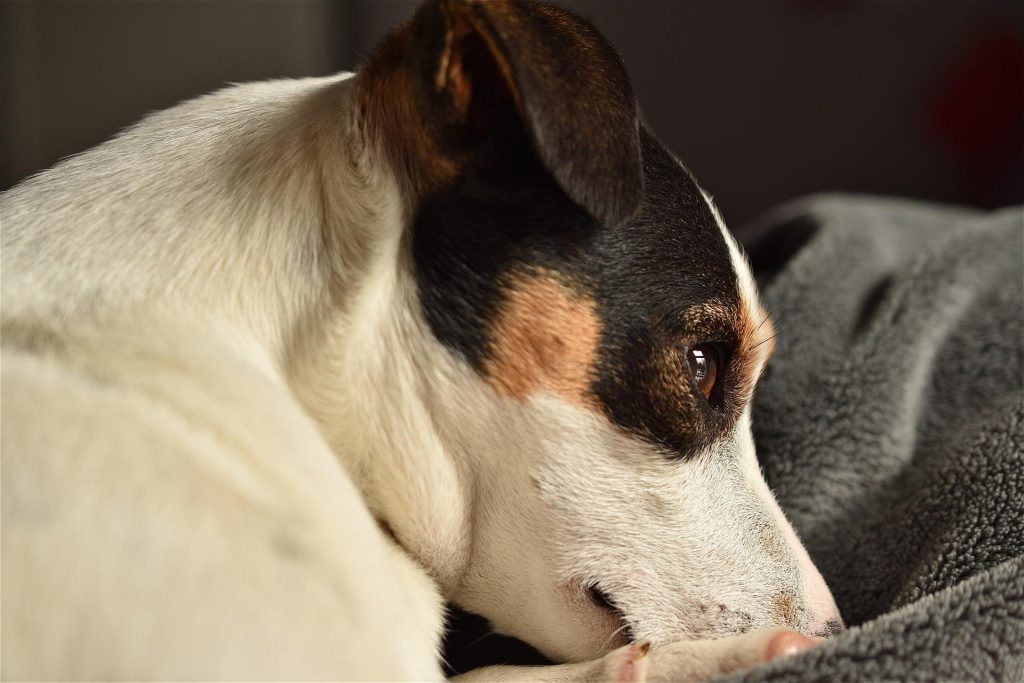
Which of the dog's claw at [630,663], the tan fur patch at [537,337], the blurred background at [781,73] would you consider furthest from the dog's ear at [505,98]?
the blurred background at [781,73]

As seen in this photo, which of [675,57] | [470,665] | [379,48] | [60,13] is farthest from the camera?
[60,13]

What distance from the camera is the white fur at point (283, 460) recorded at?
0.73m

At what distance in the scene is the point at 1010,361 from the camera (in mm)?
1467

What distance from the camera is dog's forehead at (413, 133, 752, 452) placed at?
0.90 metres

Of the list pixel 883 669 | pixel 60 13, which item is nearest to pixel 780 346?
pixel 883 669

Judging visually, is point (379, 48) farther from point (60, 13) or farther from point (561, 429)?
point (60, 13)

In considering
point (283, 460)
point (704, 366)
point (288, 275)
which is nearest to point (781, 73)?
point (704, 366)

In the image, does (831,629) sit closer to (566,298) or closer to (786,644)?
(786,644)

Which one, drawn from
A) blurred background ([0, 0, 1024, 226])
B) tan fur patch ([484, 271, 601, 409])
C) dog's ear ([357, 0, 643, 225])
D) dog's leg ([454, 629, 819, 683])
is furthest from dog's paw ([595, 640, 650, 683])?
blurred background ([0, 0, 1024, 226])

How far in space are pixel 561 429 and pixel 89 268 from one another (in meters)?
0.45

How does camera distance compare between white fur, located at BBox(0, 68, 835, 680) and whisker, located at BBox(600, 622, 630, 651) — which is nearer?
white fur, located at BBox(0, 68, 835, 680)

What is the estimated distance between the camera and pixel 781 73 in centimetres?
313

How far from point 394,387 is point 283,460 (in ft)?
0.48

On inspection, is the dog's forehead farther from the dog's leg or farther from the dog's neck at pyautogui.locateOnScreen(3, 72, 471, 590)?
the dog's leg
